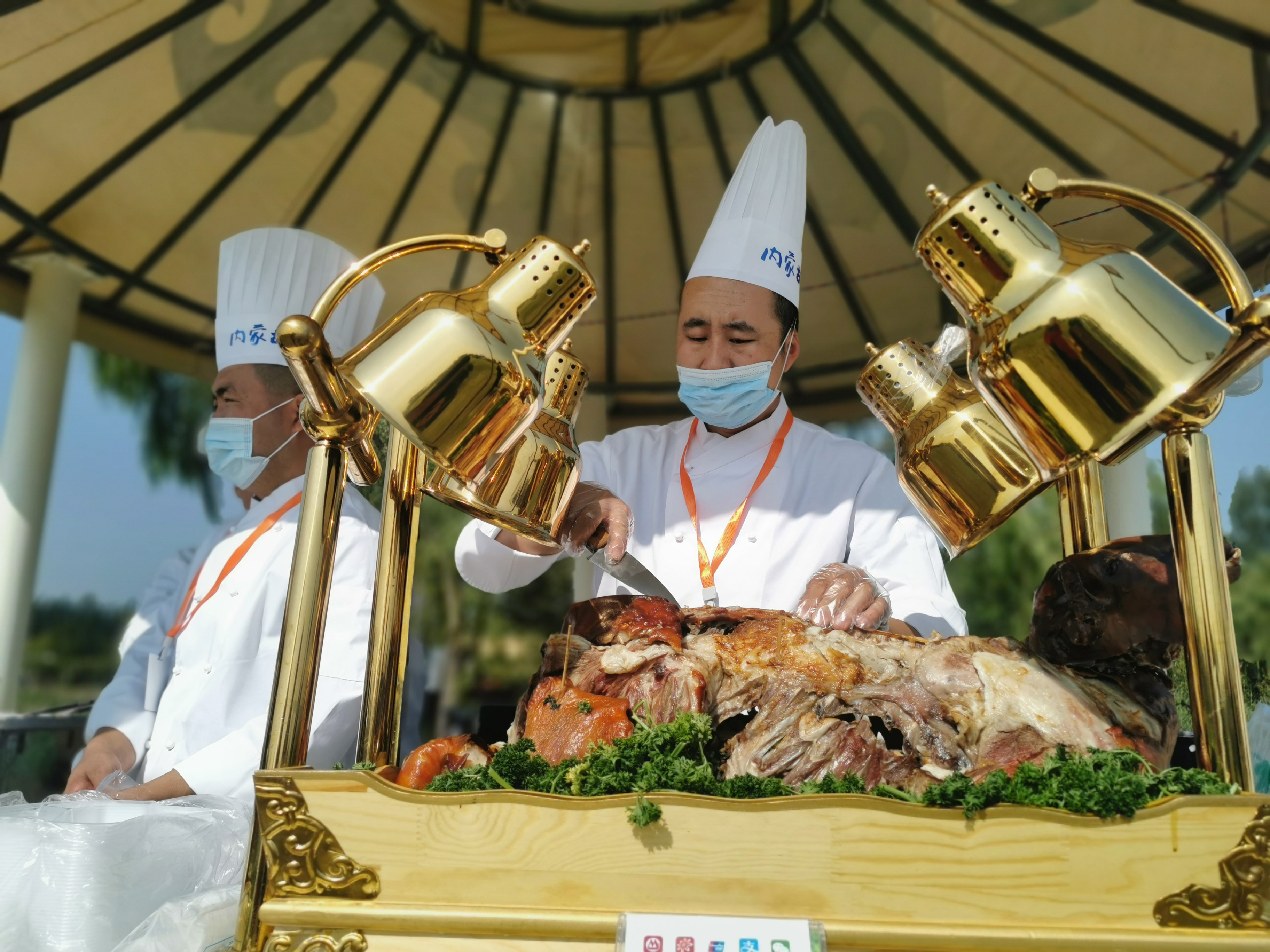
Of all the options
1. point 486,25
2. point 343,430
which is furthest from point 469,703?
point 343,430

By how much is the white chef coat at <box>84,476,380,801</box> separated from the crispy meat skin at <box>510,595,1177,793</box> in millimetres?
1008

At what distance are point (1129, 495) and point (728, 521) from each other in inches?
104

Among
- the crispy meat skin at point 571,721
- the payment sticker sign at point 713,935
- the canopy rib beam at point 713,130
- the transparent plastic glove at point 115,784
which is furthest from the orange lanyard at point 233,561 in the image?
the canopy rib beam at point 713,130

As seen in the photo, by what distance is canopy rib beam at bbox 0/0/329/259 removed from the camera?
4.53m

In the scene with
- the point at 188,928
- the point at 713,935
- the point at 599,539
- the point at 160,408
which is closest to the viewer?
the point at 713,935

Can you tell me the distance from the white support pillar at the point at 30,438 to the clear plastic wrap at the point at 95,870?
12.9ft

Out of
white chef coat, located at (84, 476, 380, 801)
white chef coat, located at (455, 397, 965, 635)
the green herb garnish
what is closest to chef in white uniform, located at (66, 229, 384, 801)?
white chef coat, located at (84, 476, 380, 801)

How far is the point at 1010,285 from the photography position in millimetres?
1247

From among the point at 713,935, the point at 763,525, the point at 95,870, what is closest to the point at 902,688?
the point at 713,935

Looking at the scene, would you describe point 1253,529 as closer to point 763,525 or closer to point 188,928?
point 763,525

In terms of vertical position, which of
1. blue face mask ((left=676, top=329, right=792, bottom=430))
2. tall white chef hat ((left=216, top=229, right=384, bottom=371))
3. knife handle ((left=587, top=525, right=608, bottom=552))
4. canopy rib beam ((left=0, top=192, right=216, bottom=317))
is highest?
canopy rib beam ((left=0, top=192, right=216, bottom=317))

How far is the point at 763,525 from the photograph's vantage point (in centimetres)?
262

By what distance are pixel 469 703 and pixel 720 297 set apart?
16.8m

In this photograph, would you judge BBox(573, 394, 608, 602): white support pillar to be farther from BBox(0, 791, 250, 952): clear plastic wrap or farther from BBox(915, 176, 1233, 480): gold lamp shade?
BBox(915, 176, 1233, 480): gold lamp shade
